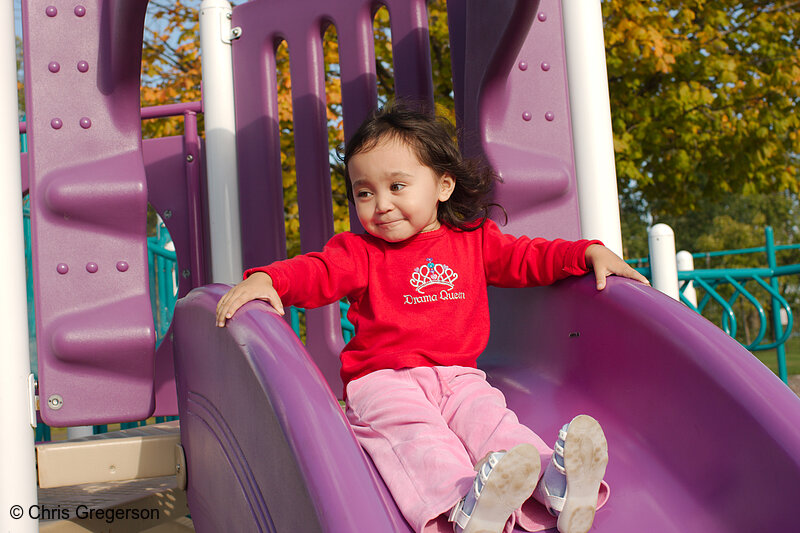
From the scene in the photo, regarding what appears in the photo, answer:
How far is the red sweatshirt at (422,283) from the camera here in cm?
161

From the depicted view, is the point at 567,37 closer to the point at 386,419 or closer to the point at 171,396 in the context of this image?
the point at 386,419

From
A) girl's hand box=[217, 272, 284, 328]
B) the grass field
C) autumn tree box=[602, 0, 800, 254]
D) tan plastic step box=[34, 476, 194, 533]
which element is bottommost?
the grass field

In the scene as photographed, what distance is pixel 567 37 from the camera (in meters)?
2.06

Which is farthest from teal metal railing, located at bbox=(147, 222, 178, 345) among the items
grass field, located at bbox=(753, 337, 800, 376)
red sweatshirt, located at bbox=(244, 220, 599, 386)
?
grass field, located at bbox=(753, 337, 800, 376)

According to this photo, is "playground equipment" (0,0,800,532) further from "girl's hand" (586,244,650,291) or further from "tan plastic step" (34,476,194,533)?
"tan plastic step" (34,476,194,533)

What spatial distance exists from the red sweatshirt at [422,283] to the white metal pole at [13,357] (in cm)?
66

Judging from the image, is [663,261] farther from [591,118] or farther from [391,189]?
[391,189]

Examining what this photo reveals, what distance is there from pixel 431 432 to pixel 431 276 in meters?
0.45

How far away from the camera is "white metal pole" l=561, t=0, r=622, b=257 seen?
203 cm

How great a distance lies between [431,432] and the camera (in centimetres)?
132

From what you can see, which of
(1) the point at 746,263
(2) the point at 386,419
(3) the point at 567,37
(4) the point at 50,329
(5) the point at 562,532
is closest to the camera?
(5) the point at 562,532

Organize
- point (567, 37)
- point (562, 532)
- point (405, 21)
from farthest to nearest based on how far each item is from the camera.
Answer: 1. point (405, 21)
2. point (567, 37)
3. point (562, 532)

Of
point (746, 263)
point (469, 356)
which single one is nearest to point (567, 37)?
point (469, 356)

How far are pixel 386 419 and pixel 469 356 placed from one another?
0.34 metres
